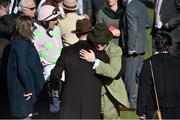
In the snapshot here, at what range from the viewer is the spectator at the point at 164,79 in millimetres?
6840

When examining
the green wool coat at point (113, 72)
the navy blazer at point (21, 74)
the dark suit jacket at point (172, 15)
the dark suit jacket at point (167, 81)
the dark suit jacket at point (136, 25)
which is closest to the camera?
the dark suit jacket at point (167, 81)

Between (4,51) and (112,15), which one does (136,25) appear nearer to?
(112,15)

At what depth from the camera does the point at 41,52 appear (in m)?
8.52

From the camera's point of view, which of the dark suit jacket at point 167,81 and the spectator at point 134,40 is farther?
the spectator at point 134,40

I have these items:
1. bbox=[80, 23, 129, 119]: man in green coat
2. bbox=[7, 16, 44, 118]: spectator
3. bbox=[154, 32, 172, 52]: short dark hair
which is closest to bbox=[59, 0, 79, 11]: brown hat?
bbox=[7, 16, 44, 118]: spectator

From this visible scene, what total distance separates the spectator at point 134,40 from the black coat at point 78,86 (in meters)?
2.51

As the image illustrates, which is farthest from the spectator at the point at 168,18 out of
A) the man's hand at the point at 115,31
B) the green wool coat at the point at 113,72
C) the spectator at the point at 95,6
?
the green wool coat at the point at 113,72

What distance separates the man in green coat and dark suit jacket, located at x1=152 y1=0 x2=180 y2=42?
115 inches

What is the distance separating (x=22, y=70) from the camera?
7602 mm

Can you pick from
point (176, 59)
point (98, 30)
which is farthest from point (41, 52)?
point (176, 59)

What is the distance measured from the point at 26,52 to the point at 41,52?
0.86m

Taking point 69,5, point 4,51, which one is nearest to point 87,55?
point 4,51

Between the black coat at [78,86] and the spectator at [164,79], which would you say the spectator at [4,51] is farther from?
the spectator at [164,79]

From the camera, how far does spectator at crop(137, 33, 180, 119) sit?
269 inches
